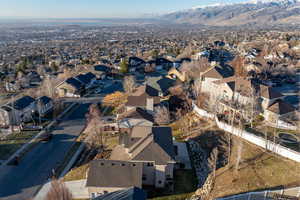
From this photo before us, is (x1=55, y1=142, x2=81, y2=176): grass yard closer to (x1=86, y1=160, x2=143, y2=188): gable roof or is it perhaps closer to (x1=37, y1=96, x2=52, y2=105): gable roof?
(x1=86, y1=160, x2=143, y2=188): gable roof

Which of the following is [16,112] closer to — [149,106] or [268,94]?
[149,106]

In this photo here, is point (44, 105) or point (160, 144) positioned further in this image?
point (44, 105)

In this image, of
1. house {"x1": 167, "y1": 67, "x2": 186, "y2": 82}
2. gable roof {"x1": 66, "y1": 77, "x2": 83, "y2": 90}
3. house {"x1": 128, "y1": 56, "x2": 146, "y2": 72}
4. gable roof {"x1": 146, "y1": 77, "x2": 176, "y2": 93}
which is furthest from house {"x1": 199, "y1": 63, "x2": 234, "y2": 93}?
house {"x1": 128, "y1": 56, "x2": 146, "y2": 72}

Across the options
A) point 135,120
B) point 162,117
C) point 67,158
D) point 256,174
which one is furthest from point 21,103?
point 256,174

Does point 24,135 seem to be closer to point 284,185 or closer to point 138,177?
point 138,177

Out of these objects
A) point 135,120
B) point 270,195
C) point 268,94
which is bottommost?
point 270,195

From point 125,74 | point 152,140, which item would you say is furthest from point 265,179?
point 125,74
